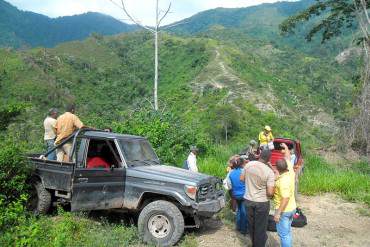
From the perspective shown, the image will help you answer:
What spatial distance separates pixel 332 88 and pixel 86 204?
93.3 metres

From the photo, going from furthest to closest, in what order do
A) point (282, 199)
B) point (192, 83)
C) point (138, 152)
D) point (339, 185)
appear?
point (192, 83) < point (339, 185) < point (138, 152) < point (282, 199)

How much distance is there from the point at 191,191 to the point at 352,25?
17084 mm

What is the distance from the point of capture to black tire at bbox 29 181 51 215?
26.0ft

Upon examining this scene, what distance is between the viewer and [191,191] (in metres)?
7.30

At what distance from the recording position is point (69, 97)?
74.6 metres

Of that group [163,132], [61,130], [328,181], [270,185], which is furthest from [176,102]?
[270,185]

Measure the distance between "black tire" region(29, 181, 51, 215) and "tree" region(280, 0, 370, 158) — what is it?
46.2 feet

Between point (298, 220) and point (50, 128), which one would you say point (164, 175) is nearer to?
point (298, 220)

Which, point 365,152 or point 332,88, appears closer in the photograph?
point 365,152

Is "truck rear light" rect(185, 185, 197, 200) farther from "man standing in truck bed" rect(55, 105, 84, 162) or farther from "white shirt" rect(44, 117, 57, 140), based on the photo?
"white shirt" rect(44, 117, 57, 140)

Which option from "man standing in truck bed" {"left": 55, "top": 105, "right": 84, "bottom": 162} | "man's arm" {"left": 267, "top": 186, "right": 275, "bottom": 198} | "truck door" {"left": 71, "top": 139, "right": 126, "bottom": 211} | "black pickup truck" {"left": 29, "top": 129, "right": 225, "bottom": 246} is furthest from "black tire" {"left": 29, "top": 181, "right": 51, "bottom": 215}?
"man's arm" {"left": 267, "top": 186, "right": 275, "bottom": 198}

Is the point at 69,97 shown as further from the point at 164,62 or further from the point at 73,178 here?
the point at 73,178

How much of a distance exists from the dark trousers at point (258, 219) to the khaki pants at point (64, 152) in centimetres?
370

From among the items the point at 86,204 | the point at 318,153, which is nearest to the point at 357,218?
the point at 86,204
